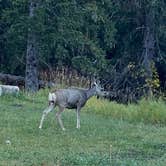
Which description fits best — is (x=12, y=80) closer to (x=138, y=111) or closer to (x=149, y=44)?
(x=149, y=44)

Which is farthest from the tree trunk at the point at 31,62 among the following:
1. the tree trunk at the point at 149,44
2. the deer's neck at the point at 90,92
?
the deer's neck at the point at 90,92

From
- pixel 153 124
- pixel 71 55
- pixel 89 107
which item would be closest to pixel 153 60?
pixel 71 55

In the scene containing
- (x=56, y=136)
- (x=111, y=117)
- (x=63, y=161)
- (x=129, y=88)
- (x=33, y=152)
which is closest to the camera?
(x=63, y=161)

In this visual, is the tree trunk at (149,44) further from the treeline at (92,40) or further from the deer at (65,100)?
the deer at (65,100)

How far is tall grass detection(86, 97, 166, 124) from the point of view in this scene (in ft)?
60.6

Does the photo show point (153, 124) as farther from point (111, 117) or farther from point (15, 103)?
point (15, 103)

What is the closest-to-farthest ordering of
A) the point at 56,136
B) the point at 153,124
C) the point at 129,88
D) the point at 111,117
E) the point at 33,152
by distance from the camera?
1. the point at 33,152
2. the point at 56,136
3. the point at 153,124
4. the point at 111,117
5. the point at 129,88

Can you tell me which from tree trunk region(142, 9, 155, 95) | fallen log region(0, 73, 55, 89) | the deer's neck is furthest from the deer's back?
fallen log region(0, 73, 55, 89)

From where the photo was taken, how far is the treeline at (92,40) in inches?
1068

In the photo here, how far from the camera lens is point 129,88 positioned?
29.7m

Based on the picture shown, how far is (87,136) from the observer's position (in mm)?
14531

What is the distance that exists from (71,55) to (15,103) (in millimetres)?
10516

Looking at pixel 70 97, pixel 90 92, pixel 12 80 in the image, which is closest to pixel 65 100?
pixel 70 97

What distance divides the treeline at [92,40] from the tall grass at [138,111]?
682 centimetres
